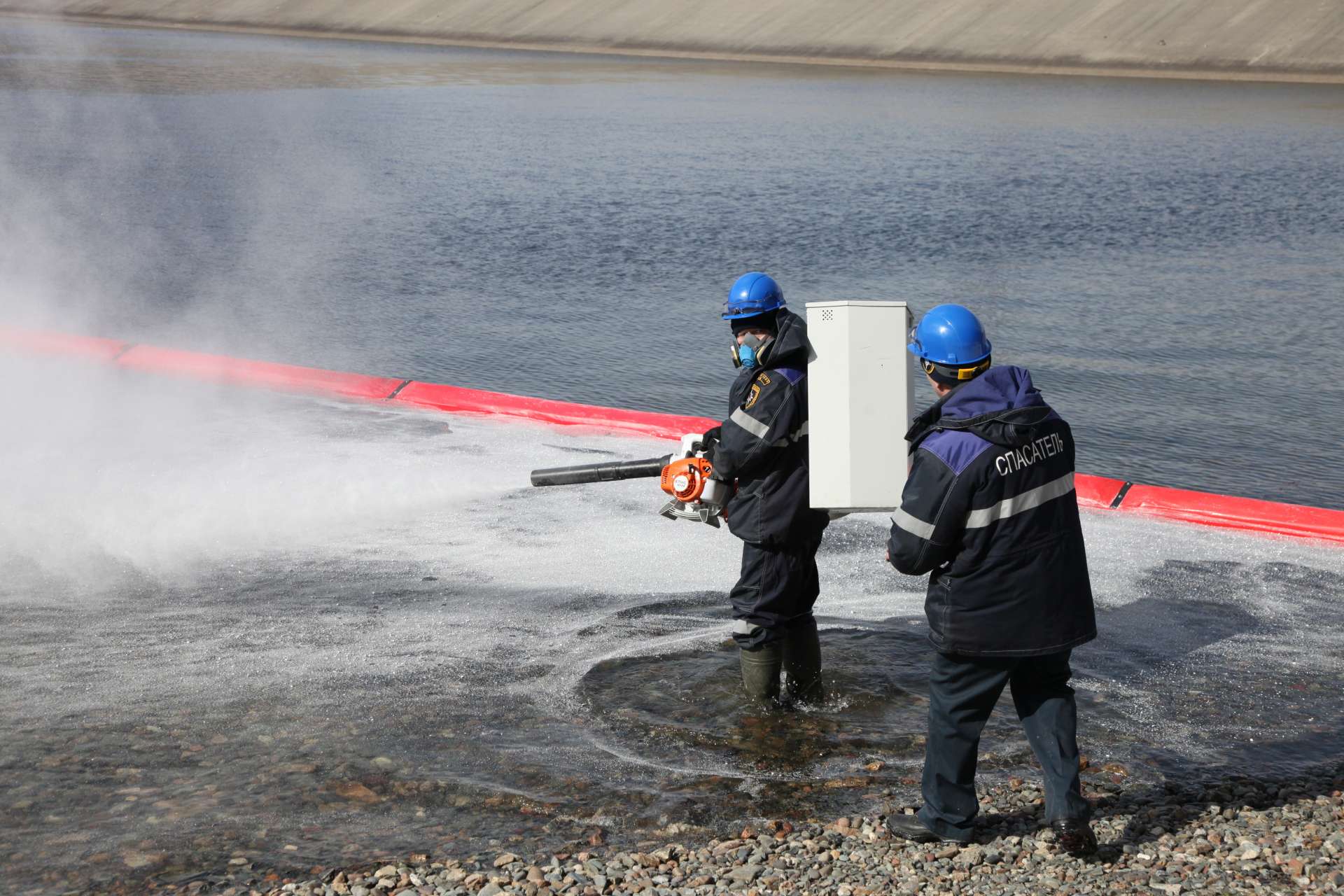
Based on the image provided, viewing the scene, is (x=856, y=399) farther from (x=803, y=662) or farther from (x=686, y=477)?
(x=803, y=662)

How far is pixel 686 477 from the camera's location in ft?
16.1

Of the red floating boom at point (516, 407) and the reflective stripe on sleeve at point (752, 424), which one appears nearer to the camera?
the reflective stripe on sleeve at point (752, 424)

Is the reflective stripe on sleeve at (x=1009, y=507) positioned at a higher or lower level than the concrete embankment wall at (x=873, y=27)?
lower

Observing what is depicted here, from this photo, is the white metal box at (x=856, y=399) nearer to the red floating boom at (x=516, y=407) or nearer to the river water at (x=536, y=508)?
the river water at (x=536, y=508)

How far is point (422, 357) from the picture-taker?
1153cm

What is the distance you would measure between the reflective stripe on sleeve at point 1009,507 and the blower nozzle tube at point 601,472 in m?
1.56

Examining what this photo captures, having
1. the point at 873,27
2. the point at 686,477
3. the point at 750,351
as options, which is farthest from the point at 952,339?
the point at 873,27

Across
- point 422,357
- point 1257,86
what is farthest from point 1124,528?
point 1257,86

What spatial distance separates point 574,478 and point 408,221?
13.0 metres

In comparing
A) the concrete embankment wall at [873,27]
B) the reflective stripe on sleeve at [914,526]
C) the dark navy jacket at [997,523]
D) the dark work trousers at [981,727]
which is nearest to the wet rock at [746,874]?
the dark work trousers at [981,727]

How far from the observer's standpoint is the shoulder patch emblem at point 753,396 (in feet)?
15.0

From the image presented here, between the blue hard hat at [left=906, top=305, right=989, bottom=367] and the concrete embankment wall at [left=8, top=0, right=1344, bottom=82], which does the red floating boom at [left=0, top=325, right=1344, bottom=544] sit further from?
the concrete embankment wall at [left=8, top=0, right=1344, bottom=82]

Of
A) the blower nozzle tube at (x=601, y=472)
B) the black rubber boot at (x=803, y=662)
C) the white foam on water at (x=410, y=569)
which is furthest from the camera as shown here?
the white foam on water at (x=410, y=569)

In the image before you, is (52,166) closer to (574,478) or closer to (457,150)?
(457,150)
